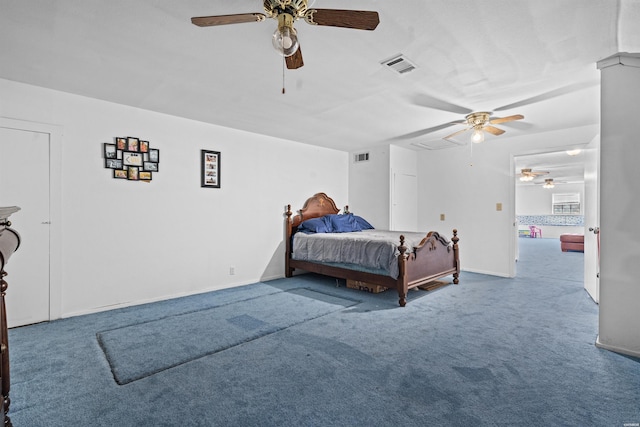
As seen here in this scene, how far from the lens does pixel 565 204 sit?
1256 cm

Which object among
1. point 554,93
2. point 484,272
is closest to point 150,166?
point 554,93

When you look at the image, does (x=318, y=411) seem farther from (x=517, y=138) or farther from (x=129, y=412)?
(x=517, y=138)

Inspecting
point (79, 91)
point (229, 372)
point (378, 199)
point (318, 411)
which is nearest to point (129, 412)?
point (229, 372)

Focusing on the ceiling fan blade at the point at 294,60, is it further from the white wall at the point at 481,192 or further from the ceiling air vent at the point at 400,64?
the white wall at the point at 481,192

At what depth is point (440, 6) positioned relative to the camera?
1.95 metres

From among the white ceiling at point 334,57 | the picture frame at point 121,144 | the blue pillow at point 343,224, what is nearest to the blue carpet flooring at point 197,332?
the blue pillow at point 343,224

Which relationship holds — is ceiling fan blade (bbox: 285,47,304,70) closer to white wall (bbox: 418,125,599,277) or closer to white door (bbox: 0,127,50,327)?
white door (bbox: 0,127,50,327)

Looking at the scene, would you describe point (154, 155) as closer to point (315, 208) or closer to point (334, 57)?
point (334, 57)

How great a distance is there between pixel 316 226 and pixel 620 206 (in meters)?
3.77

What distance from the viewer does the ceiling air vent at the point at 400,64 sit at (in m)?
2.61

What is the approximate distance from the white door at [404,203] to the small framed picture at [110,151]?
178 inches

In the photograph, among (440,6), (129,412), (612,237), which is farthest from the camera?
(612,237)

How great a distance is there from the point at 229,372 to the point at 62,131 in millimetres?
3138

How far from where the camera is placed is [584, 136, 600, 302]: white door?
149 inches
